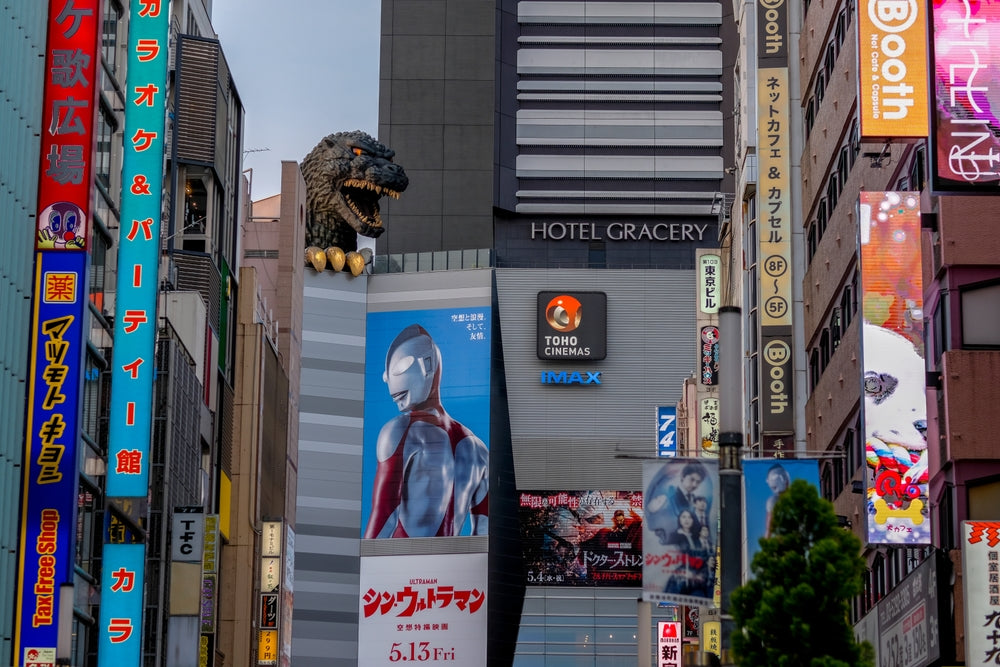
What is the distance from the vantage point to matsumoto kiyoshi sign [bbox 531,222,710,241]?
12812 cm

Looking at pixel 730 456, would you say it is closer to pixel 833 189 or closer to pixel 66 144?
pixel 66 144

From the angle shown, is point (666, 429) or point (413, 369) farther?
point (413, 369)

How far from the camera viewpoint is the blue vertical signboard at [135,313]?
46.6m

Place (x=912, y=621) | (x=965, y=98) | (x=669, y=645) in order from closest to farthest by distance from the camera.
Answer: (x=965, y=98)
(x=912, y=621)
(x=669, y=645)

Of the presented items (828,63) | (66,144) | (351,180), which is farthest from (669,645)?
(351,180)

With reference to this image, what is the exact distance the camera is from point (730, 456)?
64.3 ft

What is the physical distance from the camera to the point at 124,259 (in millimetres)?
48031

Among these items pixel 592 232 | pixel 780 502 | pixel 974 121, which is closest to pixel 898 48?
pixel 974 121

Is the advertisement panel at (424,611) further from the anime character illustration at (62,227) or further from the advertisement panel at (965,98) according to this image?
the advertisement panel at (965,98)

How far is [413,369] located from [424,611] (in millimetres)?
14694

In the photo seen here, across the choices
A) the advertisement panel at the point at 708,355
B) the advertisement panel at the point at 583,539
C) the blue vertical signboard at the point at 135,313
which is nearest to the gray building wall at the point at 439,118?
the advertisement panel at the point at 583,539

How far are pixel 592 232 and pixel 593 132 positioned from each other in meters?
7.06

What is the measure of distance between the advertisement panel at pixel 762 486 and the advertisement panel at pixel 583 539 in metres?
73.9

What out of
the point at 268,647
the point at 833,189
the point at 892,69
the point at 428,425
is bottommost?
the point at 268,647
